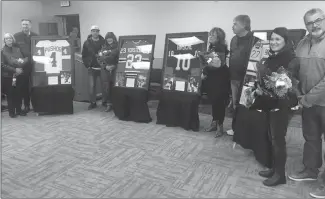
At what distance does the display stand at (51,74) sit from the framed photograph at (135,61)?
39.3 inches

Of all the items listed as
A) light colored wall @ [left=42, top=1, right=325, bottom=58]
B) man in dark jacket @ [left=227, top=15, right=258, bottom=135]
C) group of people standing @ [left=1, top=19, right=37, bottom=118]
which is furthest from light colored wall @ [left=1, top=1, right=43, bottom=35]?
man in dark jacket @ [left=227, top=15, right=258, bottom=135]

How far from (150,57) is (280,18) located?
276 cm

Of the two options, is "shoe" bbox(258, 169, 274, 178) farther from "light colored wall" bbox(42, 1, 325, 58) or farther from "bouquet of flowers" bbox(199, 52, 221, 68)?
"light colored wall" bbox(42, 1, 325, 58)

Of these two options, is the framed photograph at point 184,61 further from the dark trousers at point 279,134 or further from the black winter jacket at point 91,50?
the dark trousers at point 279,134

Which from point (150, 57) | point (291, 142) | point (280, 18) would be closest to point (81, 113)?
point (150, 57)

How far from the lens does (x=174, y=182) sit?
2650mm

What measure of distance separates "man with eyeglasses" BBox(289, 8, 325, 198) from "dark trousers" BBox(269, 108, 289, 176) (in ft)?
0.82

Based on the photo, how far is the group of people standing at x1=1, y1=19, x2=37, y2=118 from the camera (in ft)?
15.6

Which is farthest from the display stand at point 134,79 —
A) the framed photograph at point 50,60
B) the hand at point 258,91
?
the hand at point 258,91

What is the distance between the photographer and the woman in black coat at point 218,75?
365 cm

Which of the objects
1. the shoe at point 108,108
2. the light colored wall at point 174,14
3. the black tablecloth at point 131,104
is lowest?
the shoe at point 108,108

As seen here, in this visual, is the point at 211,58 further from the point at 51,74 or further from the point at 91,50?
the point at 51,74

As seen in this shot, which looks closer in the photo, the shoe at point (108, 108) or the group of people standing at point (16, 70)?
the group of people standing at point (16, 70)

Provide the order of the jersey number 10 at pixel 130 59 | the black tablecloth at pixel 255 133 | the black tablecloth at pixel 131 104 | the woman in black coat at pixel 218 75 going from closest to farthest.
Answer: the black tablecloth at pixel 255 133 → the woman in black coat at pixel 218 75 → the black tablecloth at pixel 131 104 → the jersey number 10 at pixel 130 59
